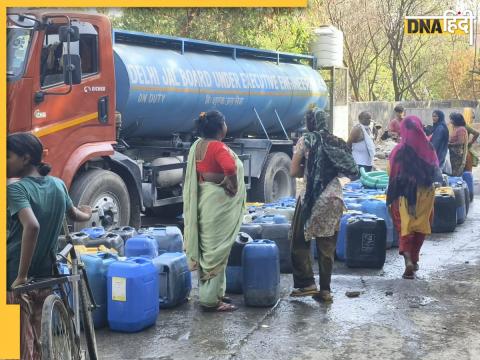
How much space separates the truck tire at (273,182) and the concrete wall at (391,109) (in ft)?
40.9

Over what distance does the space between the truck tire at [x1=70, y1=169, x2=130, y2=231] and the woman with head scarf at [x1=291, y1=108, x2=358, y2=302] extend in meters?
2.73

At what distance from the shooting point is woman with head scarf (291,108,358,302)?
21.3 ft

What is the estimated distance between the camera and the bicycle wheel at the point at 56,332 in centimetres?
372

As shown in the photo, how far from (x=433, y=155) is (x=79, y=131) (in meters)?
3.91

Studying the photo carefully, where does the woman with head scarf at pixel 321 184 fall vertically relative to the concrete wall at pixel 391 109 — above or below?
below

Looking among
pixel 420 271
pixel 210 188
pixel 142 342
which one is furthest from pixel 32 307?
pixel 420 271

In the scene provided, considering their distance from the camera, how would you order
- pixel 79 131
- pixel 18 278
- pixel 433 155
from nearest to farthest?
pixel 18 278 < pixel 433 155 < pixel 79 131

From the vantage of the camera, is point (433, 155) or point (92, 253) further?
point (433, 155)

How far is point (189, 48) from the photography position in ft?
36.5

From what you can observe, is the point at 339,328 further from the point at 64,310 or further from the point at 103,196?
the point at 103,196

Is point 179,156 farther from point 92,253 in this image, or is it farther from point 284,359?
point 284,359

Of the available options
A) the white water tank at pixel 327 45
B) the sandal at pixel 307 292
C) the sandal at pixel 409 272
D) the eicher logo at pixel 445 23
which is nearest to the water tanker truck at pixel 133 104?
the sandal at pixel 307 292

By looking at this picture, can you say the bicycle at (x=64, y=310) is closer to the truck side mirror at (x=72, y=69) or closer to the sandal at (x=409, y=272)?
the truck side mirror at (x=72, y=69)

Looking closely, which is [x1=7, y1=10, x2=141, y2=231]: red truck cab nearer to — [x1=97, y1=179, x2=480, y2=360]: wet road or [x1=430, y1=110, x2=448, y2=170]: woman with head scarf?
[x1=97, y1=179, x2=480, y2=360]: wet road
